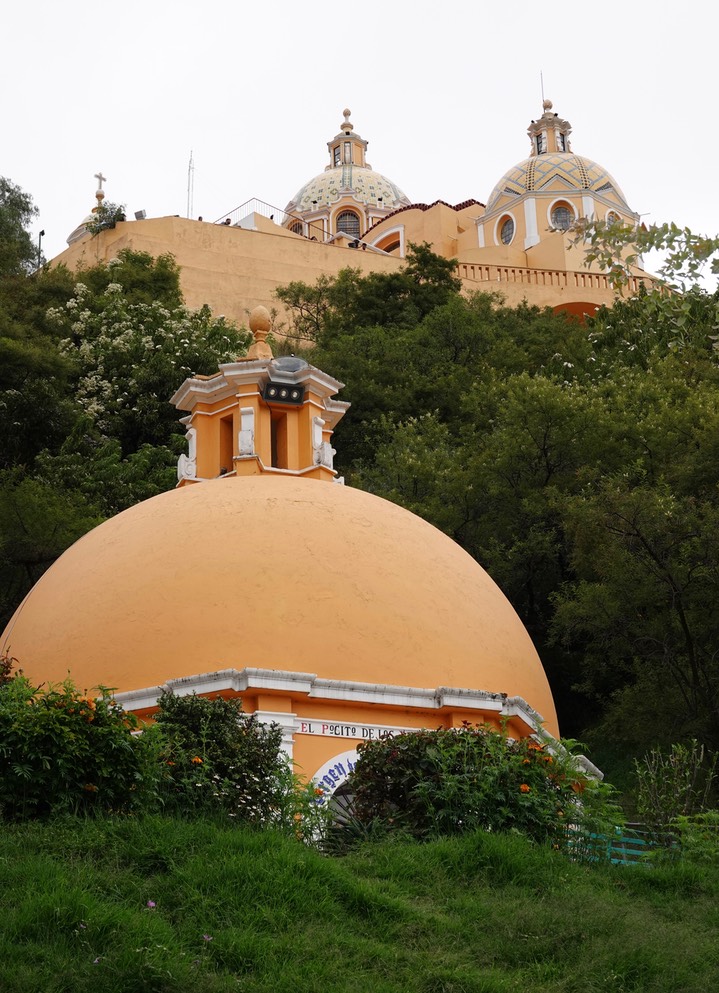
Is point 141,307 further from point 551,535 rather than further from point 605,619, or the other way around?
point 605,619

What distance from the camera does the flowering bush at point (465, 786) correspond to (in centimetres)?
1112

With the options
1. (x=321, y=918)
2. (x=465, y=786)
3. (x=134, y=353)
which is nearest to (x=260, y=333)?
(x=465, y=786)

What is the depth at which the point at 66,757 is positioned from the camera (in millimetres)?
10094

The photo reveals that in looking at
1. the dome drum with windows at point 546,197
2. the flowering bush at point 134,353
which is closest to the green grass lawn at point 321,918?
the flowering bush at point 134,353

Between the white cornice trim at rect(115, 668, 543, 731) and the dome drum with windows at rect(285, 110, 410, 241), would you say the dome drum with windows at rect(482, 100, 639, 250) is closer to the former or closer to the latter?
the dome drum with windows at rect(285, 110, 410, 241)

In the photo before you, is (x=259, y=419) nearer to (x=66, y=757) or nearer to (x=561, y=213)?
(x=66, y=757)

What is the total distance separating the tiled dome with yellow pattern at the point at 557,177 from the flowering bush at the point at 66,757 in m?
43.2

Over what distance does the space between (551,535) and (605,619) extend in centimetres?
286

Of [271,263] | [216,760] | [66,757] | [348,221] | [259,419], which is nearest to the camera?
[66,757]

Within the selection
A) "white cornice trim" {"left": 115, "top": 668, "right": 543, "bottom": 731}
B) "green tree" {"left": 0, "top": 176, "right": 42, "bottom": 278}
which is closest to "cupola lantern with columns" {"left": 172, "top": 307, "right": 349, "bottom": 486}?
"white cornice trim" {"left": 115, "top": 668, "right": 543, "bottom": 731}

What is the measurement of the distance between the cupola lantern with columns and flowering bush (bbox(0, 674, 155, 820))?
6.17m

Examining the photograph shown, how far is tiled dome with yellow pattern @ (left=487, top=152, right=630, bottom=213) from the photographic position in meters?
51.6

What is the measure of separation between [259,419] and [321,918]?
26.5 ft

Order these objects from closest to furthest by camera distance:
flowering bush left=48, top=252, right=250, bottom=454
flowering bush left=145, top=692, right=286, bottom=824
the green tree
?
flowering bush left=145, top=692, right=286, bottom=824
flowering bush left=48, top=252, right=250, bottom=454
the green tree
